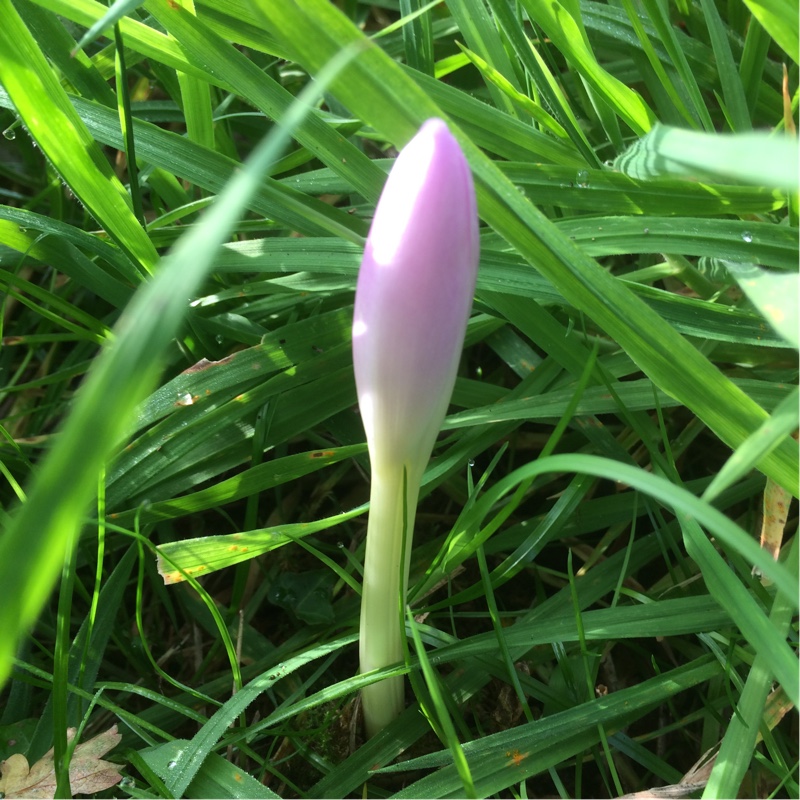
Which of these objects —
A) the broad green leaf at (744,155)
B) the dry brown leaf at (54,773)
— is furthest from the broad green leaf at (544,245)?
the dry brown leaf at (54,773)

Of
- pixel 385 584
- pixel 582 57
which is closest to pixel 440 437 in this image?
pixel 385 584

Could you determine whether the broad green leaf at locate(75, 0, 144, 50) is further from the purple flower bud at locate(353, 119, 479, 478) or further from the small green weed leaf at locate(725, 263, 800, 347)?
the small green weed leaf at locate(725, 263, 800, 347)

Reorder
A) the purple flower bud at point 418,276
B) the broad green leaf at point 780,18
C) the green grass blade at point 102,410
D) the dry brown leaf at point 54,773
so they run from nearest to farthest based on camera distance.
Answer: the green grass blade at point 102,410 < the purple flower bud at point 418,276 < the broad green leaf at point 780,18 < the dry brown leaf at point 54,773

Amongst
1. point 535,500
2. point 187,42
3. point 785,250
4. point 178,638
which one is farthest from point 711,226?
point 178,638

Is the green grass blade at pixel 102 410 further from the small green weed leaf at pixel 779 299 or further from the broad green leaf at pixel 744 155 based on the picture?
the small green weed leaf at pixel 779 299

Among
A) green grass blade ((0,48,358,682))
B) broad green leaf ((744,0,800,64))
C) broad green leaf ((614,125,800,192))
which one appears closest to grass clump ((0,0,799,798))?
broad green leaf ((744,0,800,64))

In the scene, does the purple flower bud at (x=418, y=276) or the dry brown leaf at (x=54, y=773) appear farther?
the dry brown leaf at (x=54, y=773)
